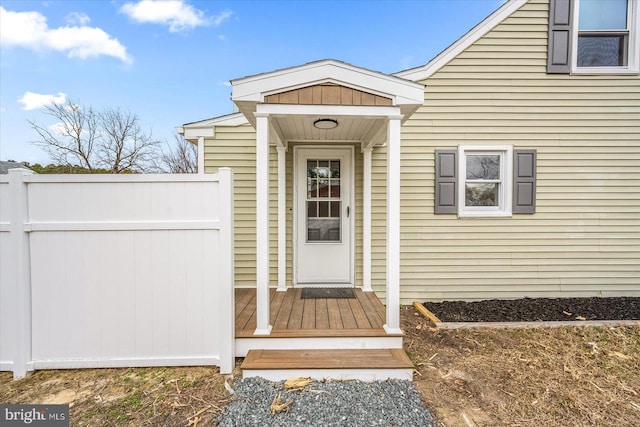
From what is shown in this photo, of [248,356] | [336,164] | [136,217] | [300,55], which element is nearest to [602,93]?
[336,164]

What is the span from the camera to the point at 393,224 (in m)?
2.55

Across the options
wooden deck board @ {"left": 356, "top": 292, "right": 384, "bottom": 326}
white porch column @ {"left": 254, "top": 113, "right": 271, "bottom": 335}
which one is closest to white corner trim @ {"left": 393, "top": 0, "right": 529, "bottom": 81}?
white porch column @ {"left": 254, "top": 113, "right": 271, "bottom": 335}

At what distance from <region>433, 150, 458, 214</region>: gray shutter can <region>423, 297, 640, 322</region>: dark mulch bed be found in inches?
53.0

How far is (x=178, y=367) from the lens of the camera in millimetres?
2354

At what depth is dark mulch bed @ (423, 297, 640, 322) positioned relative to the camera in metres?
3.38

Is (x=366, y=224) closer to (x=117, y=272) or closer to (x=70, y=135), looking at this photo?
(x=117, y=272)

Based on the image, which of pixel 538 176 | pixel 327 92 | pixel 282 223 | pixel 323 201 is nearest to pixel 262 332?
pixel 282 223

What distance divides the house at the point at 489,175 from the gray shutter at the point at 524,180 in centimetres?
1

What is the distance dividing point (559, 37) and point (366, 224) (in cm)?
356

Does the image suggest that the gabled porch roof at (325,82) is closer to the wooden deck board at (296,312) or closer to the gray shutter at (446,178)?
the gray shutter at (446,178)

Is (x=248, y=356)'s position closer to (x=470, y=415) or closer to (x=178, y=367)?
(x=178, y=367)

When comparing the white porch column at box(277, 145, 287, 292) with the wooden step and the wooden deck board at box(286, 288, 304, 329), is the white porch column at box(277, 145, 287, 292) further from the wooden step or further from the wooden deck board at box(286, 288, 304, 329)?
the wooden step

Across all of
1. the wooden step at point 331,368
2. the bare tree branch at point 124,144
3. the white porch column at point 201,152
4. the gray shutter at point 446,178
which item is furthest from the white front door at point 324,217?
the bare tree branch at point 124,144

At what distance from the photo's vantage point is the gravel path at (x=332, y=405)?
1812mm
